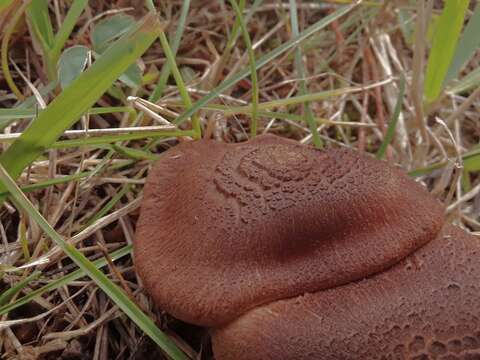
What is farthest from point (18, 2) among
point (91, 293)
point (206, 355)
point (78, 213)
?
point (206, 355)

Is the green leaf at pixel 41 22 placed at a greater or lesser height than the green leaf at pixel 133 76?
greater

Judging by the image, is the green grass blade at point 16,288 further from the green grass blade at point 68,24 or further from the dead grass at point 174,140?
the green grass blade at point 68,24

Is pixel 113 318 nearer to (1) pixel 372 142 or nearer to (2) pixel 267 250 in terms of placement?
(2) pixel 267 250

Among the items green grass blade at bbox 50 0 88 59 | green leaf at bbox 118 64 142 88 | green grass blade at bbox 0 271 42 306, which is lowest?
green grass blade at bbox 0 271 42 306

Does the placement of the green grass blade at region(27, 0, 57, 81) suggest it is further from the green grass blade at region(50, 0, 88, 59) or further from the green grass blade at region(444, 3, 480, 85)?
the green grass blade at region(444, 3, 480, 85)

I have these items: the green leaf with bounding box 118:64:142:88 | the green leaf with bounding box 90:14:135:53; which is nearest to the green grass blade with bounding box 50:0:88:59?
the green leaf with bounding box 90:14:135:53

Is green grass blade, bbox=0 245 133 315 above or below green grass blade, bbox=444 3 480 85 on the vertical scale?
below

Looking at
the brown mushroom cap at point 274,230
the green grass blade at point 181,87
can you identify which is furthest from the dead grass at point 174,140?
the brown mushroom cap at point 274,230
